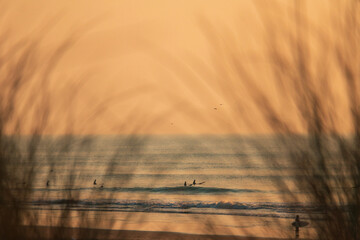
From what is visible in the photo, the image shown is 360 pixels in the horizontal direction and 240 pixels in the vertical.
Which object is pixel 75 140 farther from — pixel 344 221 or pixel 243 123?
pixel 344 221

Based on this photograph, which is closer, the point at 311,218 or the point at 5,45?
the point at 311,218

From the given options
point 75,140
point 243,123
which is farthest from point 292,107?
point 75,140

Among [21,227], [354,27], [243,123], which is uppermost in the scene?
[354,27]

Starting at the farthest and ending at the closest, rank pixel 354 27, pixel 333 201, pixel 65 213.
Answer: pixel 65 213, pixel 333 201, pixel 354 27

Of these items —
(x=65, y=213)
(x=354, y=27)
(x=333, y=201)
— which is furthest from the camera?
(x=65, y=213)

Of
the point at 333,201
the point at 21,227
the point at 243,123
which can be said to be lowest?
the point at 21,227

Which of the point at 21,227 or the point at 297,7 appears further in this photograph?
the point at 21,227

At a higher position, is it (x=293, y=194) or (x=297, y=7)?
(x=297, y=7)

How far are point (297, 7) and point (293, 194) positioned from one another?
21.9 inches

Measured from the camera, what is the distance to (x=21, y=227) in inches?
74.0

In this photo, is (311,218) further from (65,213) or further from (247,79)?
(65,213)

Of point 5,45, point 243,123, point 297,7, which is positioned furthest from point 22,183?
point 297,7

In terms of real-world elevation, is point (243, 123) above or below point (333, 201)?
above

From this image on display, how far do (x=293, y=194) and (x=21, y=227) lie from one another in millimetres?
1034
